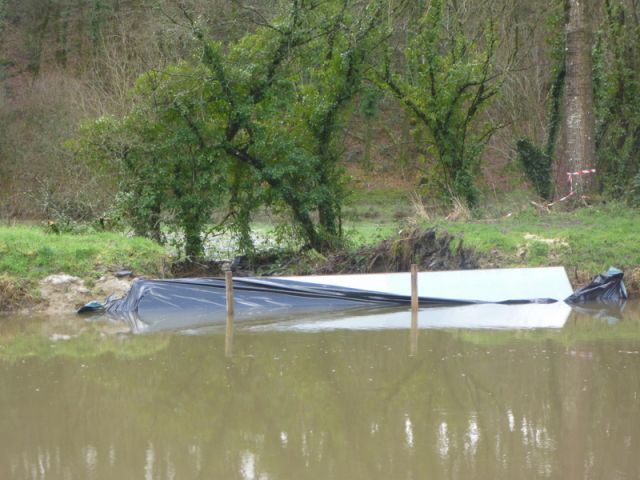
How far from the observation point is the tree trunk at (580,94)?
21000mm

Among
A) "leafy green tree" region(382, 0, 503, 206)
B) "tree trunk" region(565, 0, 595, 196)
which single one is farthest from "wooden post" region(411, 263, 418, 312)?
"leafy green tree" region(382, 0, 503, 206)

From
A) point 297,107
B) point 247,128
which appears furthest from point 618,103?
point 247,128

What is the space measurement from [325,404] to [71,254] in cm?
914

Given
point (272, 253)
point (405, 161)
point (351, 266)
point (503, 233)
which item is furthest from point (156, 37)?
point (405, 161)

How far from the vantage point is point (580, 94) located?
2108 centimetres

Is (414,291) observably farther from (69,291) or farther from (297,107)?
(297,107)

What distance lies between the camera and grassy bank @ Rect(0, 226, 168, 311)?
16.1 metres

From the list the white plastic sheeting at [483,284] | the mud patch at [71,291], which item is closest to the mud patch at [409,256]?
the white plastic sheeting at [483,284]

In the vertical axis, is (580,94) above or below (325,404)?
above

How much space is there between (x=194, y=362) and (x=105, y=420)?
2.74 m

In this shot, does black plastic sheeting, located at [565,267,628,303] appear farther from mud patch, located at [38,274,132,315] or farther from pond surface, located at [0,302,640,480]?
mud patch, located at [38,274,132,315]

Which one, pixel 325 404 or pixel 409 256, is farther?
pixel 409 256

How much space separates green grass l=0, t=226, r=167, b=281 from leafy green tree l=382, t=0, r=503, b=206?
8.22 metres

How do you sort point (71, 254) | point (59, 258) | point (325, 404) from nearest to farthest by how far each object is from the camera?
point (325, 404) → point (59, 258) → point (71, 254)
